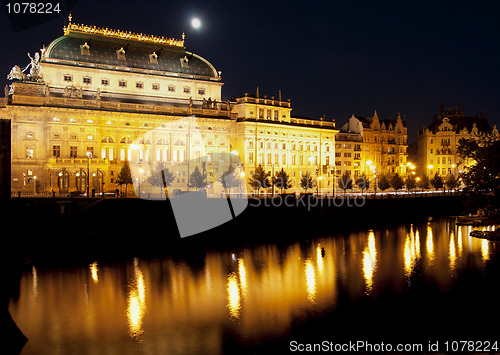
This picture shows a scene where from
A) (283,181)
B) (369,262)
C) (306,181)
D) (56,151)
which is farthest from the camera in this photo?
(306,181)

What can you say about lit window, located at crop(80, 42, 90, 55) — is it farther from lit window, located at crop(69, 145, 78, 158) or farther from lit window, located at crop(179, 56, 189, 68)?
lit window, located at crop(179, 56, 189, 68)

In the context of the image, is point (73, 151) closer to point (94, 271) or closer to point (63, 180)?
point (63, 180)

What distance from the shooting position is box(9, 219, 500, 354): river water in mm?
25797

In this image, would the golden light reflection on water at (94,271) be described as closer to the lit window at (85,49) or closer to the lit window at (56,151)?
the lit window at (56,151)

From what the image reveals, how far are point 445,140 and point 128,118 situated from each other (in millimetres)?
78587

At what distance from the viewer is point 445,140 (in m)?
127

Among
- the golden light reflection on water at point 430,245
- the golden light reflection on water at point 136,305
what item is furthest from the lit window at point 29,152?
the golden light reflection on water at point 430,245

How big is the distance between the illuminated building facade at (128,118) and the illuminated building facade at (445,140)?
113 ft

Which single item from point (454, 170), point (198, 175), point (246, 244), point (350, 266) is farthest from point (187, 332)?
point (454, 170)

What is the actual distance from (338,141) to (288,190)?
2555cm

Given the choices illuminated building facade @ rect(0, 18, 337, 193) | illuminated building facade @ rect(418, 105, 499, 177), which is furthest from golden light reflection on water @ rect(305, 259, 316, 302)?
illuminated building facade @ rect(418, 105, 499, 177)

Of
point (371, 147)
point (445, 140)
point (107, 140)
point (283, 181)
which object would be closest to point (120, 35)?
point (107, 140)

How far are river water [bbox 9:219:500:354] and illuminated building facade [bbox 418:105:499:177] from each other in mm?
82083

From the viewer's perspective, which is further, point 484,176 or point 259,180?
point 259,180
